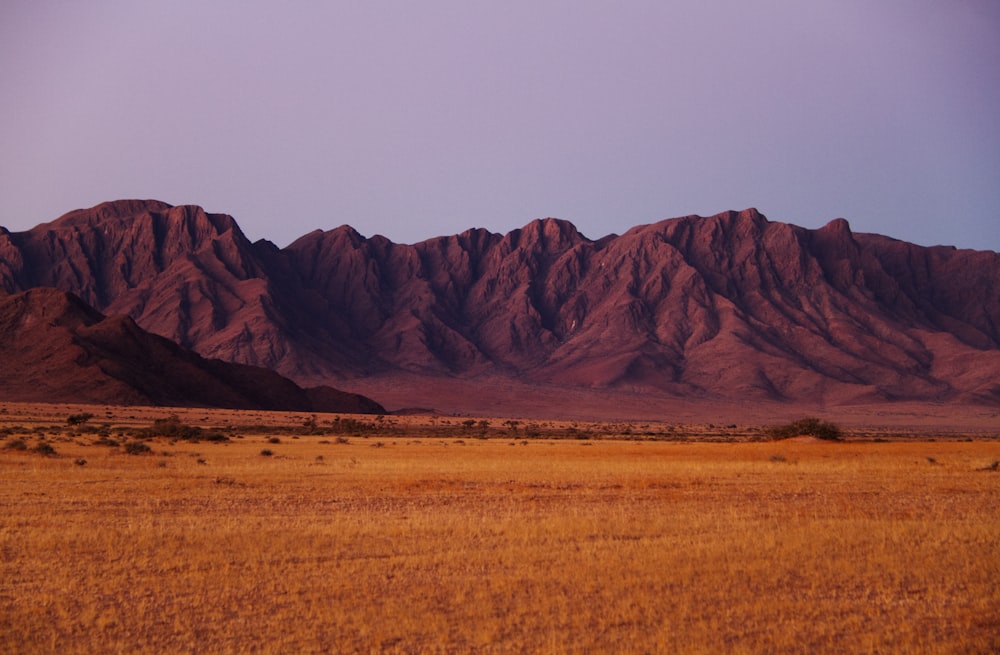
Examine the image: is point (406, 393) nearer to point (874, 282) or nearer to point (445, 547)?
point (874, 282)

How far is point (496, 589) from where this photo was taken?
12.1 metres

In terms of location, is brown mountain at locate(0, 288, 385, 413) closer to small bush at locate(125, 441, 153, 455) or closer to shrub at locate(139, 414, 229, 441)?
shrub at locate(139, 414, 229, 441)

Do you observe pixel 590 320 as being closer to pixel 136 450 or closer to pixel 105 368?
pixel 105 368

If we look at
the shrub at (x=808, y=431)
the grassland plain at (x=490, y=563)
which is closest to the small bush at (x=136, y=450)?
the grassland plain at (x=490, y=563)

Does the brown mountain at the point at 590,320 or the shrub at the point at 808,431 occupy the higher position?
the brown mountain at the point at 590,320

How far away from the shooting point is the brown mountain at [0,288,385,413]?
9150 cm

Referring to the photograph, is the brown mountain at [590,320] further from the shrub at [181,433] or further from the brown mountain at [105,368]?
the shrub at [181,433]

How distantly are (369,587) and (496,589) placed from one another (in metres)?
1.72

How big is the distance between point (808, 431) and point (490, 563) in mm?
44449

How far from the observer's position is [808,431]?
54.2 metres

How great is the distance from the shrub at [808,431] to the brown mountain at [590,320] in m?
88.4

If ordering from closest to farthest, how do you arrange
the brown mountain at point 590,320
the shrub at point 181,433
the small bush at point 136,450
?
the small bush at point 136,450, the shrub at point 181,433, the brown mountain at point 590,320

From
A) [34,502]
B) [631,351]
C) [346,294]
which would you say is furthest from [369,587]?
[346,294]

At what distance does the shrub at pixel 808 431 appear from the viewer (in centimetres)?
5231
